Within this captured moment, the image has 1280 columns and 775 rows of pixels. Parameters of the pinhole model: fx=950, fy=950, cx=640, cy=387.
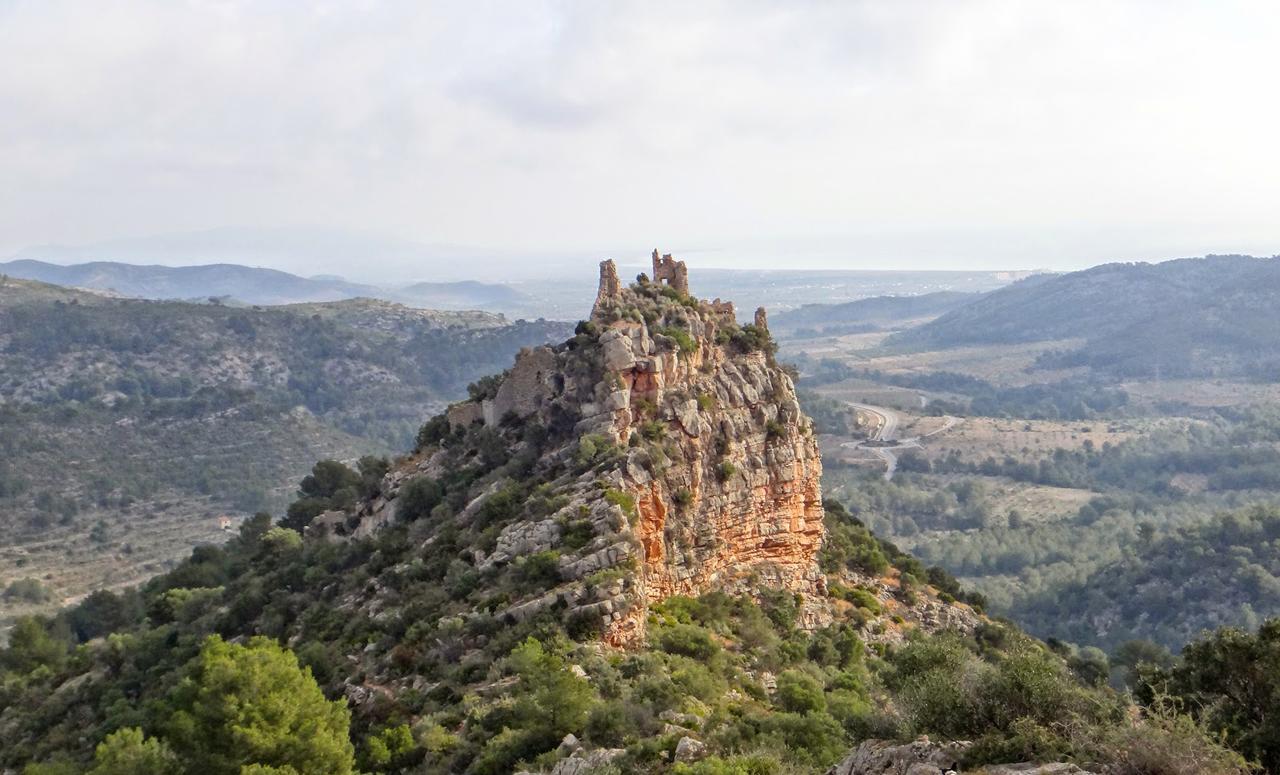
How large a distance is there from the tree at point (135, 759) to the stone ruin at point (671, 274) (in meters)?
28.8

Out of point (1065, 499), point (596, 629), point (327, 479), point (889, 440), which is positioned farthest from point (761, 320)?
point (889, 440)

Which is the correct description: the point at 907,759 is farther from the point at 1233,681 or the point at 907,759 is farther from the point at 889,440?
the point at 889,440

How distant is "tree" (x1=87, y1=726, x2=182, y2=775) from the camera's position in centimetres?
2111

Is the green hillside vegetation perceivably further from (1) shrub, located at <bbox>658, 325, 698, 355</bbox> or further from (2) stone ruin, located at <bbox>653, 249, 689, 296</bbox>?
(2) stone ruin, located at <bbox>653, 249, 689, 296</bbox>

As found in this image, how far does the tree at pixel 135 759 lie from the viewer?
21.1 m

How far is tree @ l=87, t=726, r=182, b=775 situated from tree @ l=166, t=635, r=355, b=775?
0.41m

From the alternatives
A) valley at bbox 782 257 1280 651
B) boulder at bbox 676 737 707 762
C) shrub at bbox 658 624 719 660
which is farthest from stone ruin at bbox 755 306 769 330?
valley at bbox 782 257 1280 651

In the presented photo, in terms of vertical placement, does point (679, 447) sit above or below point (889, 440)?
above

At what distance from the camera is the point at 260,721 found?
2066 centimetres

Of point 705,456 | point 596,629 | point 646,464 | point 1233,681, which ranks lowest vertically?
point 596,629

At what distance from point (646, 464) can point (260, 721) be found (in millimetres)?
15071

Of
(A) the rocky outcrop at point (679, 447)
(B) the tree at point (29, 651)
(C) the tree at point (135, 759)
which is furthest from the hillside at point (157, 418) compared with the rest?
(C) the tree at point (135, 759)

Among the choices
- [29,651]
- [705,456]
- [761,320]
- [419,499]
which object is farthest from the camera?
[29,651]

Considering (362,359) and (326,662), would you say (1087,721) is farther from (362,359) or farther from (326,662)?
(362,359)
